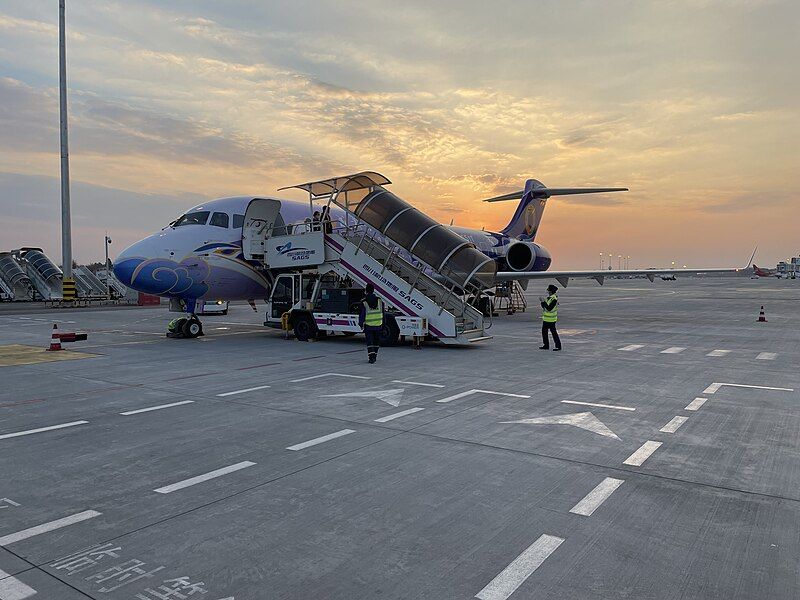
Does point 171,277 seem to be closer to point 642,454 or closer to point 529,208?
point 642,454

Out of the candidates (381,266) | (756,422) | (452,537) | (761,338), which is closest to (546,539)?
(452,537)

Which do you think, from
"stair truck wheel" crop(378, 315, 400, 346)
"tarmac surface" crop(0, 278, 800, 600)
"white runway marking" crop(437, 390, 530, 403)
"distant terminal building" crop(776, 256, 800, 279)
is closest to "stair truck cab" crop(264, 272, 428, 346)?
"stair truck wheel" crop(378, 315, 400, 346)

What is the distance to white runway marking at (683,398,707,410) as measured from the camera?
8.19 metres

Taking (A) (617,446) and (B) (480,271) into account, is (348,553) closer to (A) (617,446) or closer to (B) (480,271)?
(A) (617,446)

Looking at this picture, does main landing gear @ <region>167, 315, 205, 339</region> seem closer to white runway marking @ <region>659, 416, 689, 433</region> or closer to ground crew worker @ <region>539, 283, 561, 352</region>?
ground crew worker @ <region>539, 283, 561, 352</region>

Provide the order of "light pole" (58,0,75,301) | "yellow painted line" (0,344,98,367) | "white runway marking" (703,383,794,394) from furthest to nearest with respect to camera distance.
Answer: "light pole" (58,0,75,301), "yellow painted line" (0,344,98,367), "white runway marking" (703,383,794,394)

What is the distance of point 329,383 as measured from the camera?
33.3 ft

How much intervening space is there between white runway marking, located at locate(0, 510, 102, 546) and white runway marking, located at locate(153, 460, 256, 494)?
0.63 meters

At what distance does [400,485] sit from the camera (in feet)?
16.7

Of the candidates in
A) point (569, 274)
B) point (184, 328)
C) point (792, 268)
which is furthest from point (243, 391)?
point (792, 268)

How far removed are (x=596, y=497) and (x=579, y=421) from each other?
2.65 meters

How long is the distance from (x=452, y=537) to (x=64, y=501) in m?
3.41

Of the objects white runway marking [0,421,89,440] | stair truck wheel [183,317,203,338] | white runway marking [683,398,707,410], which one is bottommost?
white runway marking [683,398,707,410]

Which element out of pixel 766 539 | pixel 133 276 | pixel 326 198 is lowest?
pixel 766 539
